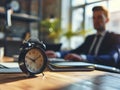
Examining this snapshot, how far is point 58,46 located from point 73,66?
1.55 metres

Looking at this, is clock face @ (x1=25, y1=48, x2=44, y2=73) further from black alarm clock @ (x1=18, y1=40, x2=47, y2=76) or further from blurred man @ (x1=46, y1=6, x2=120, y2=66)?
blurred man @ (x1=46, y1=6, x2=120, y2=66)

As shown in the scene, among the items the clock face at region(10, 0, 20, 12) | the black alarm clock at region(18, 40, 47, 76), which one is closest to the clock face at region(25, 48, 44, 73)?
the black alarm clock at region(18, 40, 47, 76)

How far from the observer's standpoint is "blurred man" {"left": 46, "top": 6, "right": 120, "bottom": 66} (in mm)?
2299

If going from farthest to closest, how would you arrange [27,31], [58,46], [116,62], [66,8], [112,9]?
[66,8]
[27,31]
[112,9]
[58,46]
[116,62]

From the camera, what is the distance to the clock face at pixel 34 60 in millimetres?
1138

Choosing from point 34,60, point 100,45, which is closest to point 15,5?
point 100,45

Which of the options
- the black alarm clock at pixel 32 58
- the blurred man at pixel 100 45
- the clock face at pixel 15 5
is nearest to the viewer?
the black alarm clock at pixel 32 58

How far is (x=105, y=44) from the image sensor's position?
8.86 ft

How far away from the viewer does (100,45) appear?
2732mm

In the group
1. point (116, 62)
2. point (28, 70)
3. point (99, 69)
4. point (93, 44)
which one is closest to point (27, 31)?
point (93, 44)

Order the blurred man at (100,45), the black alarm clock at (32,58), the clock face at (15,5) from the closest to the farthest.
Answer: the black alarm clock at (32,58) → the blurred man at (100,45) → the clock face at (15,5)

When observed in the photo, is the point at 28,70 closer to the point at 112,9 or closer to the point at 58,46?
the point at 58,46

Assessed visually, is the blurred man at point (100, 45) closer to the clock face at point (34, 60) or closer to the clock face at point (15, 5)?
the clock face at point (34, 60)

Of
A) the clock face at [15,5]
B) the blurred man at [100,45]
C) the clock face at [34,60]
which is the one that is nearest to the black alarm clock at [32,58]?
the clock face at [34,60]
